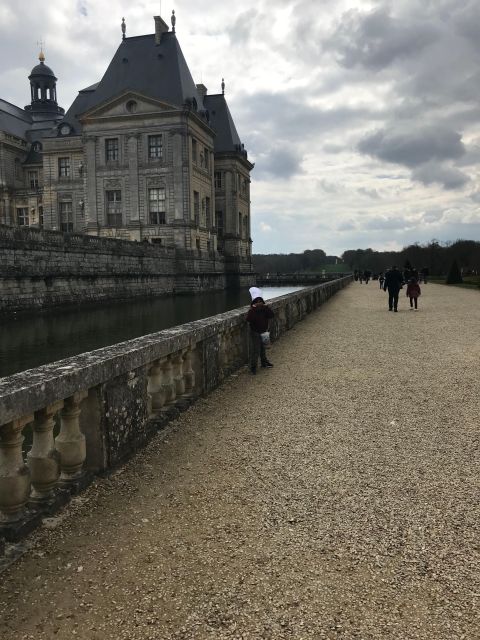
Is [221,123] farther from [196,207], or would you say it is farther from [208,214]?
[196,207]

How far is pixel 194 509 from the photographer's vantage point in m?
3.32

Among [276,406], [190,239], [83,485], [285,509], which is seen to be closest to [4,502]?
[83,485]

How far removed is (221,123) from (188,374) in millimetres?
60535

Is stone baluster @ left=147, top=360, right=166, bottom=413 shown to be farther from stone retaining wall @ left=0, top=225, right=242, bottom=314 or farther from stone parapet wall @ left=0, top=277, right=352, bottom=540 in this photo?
stone retaining wall @ left=0, top=225, right=242, bottom=314

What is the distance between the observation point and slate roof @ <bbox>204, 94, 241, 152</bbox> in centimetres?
6110

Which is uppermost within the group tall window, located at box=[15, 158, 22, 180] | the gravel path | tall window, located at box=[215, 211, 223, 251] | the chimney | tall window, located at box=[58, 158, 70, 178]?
the chimney

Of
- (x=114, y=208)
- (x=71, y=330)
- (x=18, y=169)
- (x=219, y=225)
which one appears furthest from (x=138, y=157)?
(x=71, y=330)

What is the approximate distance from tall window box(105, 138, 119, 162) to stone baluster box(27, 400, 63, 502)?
47.8 m

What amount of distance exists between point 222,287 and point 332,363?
4622 cm

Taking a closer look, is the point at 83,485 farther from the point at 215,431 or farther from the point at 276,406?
the point at 276,406

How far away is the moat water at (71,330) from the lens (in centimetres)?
1389

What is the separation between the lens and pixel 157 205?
47.5 m

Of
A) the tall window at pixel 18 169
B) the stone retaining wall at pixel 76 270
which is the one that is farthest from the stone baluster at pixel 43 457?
the tall window at pixel 18 169

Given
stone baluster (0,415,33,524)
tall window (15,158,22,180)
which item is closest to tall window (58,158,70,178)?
tall window (15,158,22,180)
